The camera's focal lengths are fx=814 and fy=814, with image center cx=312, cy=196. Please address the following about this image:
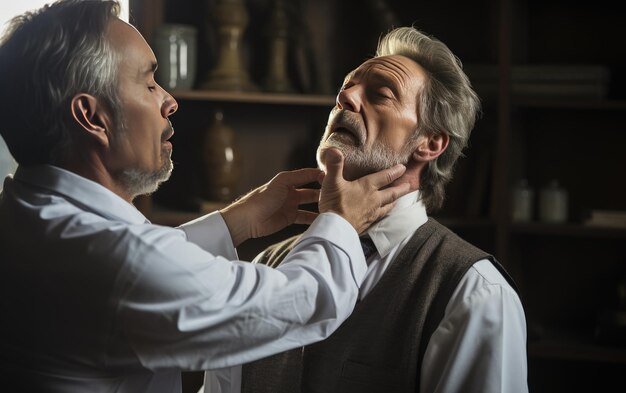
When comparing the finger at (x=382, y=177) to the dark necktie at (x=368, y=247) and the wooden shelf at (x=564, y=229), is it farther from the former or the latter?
the wooden shelf at (x=564, y=229)

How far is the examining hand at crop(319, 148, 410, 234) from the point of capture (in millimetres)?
1639

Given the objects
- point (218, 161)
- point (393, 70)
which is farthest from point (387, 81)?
point (218, 161)

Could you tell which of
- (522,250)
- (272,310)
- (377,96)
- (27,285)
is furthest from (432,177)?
(522,250)

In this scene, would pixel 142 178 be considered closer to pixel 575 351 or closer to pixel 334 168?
A: pixel 334 168

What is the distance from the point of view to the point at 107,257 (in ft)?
4.42

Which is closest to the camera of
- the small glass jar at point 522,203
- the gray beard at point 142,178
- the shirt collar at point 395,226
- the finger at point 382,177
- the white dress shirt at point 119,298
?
the white dress shirt at point 119,298

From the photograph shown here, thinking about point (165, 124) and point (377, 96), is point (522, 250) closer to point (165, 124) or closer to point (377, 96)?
point (377, 96)

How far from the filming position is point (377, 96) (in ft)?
6.39

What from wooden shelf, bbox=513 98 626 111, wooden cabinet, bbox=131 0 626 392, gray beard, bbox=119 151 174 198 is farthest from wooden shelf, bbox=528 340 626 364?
gray beard, bbox=119 151 174 198

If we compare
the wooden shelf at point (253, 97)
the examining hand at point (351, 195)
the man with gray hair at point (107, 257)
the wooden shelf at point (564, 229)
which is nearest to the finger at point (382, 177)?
the examining hand at point (351, 195)

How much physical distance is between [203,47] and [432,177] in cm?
177

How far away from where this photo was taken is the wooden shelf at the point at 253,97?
324cm

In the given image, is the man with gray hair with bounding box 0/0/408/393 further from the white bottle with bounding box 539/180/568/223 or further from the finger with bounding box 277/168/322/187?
the white bottle with bounding box 539/180/568/223

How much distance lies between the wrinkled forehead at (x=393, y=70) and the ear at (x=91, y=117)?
2.34ft
